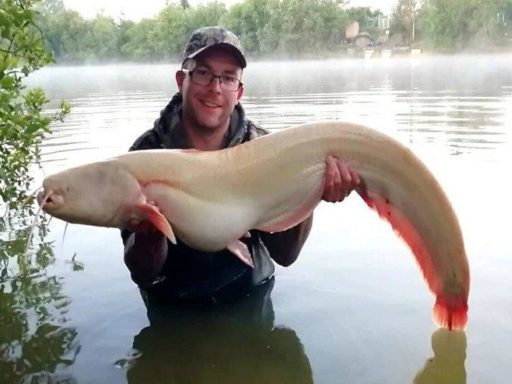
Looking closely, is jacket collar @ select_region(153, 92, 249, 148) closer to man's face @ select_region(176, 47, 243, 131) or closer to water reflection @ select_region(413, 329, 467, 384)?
Result: man's face @ select_region(176, 47, 243, 131)

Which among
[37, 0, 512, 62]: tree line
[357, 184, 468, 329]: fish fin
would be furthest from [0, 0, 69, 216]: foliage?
[37, 0, 512, 62]: tree line

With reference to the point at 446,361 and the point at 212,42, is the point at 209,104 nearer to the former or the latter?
the point at 212,42

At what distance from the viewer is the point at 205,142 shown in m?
2.99

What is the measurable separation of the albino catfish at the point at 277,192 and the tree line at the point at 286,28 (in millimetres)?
49891

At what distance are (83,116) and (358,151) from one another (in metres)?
11.6

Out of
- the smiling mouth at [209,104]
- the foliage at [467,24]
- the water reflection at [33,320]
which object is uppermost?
the foliage at [467,24]

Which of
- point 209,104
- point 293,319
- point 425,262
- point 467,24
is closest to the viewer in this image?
point 425,262

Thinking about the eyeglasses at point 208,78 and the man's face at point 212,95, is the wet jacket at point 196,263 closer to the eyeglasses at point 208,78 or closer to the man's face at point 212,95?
the man's face at point 212,95

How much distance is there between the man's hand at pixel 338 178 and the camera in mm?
2379

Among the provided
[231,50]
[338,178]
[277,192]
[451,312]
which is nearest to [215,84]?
[231,50]

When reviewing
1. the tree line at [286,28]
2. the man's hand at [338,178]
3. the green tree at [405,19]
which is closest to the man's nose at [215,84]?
the man's hand at [338,178]

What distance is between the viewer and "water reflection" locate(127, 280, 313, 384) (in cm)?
270

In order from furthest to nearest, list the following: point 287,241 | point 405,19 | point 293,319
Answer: point 405,19
point 293,319
point 287,241

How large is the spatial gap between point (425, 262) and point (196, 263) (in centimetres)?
109
